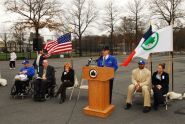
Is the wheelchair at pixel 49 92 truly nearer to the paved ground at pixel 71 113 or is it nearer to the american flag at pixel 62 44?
the paved ground at pixel 71 113

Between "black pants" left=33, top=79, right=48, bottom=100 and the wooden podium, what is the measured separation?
226 centimetres

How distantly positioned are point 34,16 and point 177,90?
31111 millimetres

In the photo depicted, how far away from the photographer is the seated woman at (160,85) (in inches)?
317

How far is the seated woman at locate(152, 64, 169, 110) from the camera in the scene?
8.05 m

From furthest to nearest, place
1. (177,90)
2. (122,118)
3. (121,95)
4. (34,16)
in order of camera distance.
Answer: (34,16) < (177,90) < (121,95) < (122,118)

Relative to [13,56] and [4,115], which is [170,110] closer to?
[4,115]

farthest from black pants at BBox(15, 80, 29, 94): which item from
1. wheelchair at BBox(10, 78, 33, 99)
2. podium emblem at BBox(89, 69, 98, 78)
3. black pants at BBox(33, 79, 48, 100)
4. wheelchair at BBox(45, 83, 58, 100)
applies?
podium emblem at BBox(89, 69, 98, 78)

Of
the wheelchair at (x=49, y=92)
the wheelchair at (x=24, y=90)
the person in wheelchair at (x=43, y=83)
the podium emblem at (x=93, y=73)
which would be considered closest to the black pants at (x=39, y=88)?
the person in wheelchair at (x=43, y=83)

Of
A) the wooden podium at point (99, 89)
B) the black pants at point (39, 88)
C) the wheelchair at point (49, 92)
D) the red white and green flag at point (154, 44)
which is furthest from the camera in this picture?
the wheelchair at point (49, 92)

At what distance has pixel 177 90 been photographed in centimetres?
1112

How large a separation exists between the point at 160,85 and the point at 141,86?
57 centimetres

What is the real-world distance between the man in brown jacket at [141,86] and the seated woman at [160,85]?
203 mm

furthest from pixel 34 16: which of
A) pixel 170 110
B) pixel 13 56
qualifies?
pixel 170 110

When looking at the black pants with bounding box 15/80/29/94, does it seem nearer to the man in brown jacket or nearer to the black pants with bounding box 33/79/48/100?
the black pants with bounding box 33/79/48/100
